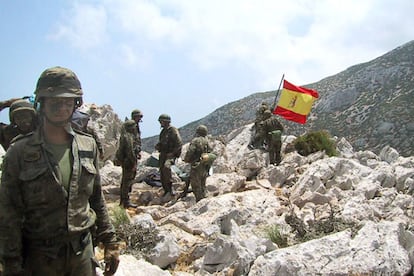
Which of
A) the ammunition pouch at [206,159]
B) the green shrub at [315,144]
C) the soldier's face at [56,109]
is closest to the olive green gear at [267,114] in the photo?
the green shrub at [315,144]

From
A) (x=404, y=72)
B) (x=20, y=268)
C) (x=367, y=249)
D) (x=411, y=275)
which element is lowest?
(x=411, y=275)

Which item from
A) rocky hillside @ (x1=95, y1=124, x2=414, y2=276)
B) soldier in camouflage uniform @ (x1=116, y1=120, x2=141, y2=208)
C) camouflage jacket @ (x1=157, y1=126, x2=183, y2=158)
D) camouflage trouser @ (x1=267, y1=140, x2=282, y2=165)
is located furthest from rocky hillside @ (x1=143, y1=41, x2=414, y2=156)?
soldier in camouflage uniform @ (x1=116, y1=120, x2=141, y2=208)

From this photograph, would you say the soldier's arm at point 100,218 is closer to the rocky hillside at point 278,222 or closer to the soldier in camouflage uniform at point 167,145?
the rocky hillside at point 278,222

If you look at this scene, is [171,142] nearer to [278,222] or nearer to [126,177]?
[126,177]

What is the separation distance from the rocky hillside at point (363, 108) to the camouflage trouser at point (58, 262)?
40935 millimetres

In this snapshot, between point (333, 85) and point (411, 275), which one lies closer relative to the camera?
point (411, 275)

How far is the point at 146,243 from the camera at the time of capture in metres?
7.30

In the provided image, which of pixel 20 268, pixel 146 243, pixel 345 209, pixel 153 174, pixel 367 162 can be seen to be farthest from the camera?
pixel 367 162

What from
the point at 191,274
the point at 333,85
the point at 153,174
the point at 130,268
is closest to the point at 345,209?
the point at 191,274

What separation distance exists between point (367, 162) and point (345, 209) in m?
7.53

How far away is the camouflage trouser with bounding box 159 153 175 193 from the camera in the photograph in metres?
12.6

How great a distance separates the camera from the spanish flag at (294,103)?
56.8 ft

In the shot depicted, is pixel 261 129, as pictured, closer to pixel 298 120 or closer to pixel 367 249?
pixel 298 120

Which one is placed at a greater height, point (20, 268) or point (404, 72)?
point (404, 72)
